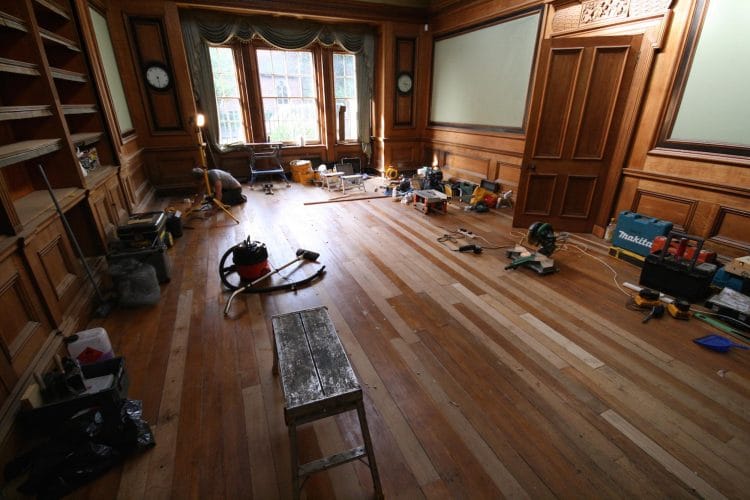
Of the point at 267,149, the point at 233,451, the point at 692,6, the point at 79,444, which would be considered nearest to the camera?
the point at 79,444

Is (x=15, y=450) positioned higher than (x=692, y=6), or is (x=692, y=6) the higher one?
(x=692, y=6)

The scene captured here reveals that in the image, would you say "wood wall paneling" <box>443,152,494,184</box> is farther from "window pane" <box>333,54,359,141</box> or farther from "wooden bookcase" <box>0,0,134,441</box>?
"wooden bookcase" <box>0,0,134,441</box>

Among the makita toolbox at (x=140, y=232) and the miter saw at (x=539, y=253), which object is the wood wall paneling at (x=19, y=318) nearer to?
the makita toolbox at (x=140, y=232)

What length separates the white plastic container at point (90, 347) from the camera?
2.22 m

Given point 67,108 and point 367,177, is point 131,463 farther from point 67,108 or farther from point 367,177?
point 367,177

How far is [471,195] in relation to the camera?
605 cm

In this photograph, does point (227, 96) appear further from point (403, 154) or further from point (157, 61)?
point (403, 154)

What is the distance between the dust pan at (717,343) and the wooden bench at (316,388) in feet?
8.60

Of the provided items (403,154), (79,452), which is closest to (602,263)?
(79,452)

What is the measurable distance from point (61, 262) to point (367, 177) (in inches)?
234

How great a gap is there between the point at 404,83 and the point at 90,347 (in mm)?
7312

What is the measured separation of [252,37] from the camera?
6.68 m

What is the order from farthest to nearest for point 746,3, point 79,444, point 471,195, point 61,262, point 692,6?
1. point 471,195
2. point 692,6
3. point 746,3
4. point 61,262
5. point 79,444

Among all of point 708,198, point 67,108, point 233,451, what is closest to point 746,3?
point 708,198
